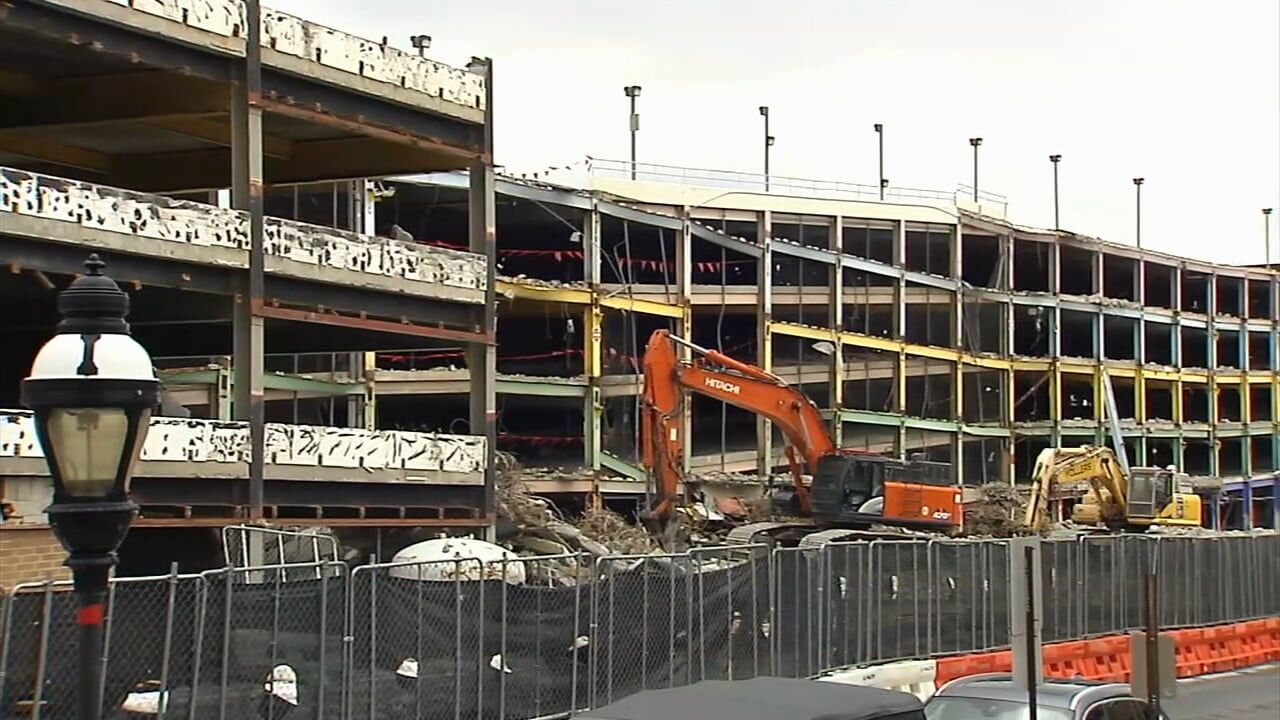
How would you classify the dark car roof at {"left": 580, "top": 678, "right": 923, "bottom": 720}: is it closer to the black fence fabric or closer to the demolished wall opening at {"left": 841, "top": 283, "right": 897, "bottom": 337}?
the black fence fabric

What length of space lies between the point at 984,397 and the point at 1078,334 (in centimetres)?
1028

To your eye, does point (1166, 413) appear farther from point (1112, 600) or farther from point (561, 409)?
point (1112, 600)

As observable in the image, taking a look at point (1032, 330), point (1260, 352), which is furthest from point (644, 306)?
point (1260, 352)

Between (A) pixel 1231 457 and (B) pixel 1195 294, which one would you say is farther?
(A) pixel 1231 457

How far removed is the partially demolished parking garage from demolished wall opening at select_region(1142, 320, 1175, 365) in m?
0.27

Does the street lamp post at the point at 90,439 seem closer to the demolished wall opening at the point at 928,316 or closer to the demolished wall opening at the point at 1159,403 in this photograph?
the demolished wall opening at the point at 928,316

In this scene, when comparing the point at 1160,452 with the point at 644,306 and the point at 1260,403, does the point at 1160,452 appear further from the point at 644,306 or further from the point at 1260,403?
the point at 644,306

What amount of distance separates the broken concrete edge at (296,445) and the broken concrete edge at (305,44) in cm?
585

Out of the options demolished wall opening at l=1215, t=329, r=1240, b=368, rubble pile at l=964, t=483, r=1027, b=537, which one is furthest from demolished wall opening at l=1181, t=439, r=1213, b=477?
rubble pile at l=964, t=483, r=1027, b=537

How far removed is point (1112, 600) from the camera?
28.9 m

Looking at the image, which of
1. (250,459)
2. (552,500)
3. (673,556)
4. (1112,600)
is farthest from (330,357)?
(673,556)

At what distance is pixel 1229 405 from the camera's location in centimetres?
8675

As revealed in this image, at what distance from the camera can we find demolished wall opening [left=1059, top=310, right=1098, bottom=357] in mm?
75312

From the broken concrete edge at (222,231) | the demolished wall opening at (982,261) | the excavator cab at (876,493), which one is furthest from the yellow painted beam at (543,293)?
the demolished wall opening at (982,261)
